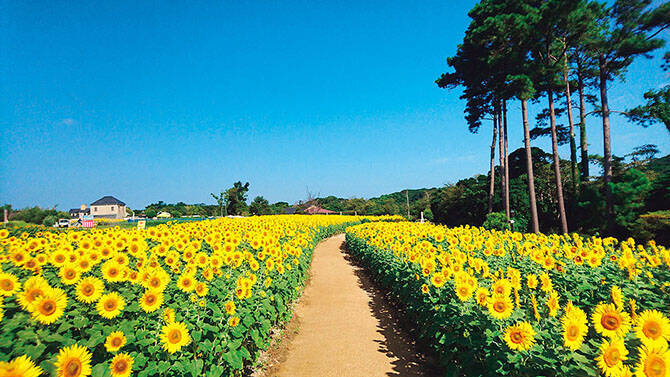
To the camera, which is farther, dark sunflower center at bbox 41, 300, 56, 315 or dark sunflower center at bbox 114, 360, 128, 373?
dark sunflower center at bbox 41, 300, 56, 315

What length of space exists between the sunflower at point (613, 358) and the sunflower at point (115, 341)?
9.62 feet

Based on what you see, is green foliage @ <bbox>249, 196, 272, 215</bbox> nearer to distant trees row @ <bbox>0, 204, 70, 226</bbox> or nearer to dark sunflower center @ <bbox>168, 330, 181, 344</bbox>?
distant trees row @ <bbox>0, 204, 70, 226</bbox>

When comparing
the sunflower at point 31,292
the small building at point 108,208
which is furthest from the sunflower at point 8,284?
the small building at point 108,208

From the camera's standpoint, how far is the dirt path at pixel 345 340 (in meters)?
3.99

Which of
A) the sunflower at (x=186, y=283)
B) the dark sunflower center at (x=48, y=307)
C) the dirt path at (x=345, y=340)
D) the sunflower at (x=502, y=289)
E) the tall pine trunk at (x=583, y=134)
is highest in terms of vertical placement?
the tall pine trunk at (x=583, y=134)

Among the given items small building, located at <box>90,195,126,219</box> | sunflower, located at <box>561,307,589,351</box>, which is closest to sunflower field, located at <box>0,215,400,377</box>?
sunflower, located at <box>561,307,589,351</box>

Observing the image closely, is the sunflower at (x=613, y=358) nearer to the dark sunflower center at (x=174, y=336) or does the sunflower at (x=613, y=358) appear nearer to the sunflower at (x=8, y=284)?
the dark sunflower center at (x=174, y=336)

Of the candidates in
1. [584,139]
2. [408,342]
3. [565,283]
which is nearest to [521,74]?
[584,139]

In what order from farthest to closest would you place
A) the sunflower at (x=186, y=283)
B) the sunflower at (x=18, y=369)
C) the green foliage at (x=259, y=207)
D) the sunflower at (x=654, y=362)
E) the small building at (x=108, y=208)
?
the small building at (x=108, y=208) → the green foliage at (x=259, y=207) → the sunflower at (x=186, y=283) → the sunflower at (x=654, y=362) → the sunflower at (x=18, y=369)

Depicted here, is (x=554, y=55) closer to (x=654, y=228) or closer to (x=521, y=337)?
(x=654, y=228)

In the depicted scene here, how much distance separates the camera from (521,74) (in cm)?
1444

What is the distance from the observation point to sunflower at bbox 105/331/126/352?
1.87 metres

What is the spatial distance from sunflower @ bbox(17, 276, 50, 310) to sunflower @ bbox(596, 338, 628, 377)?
11.5 ft

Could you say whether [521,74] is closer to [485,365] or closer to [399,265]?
[399,265]
